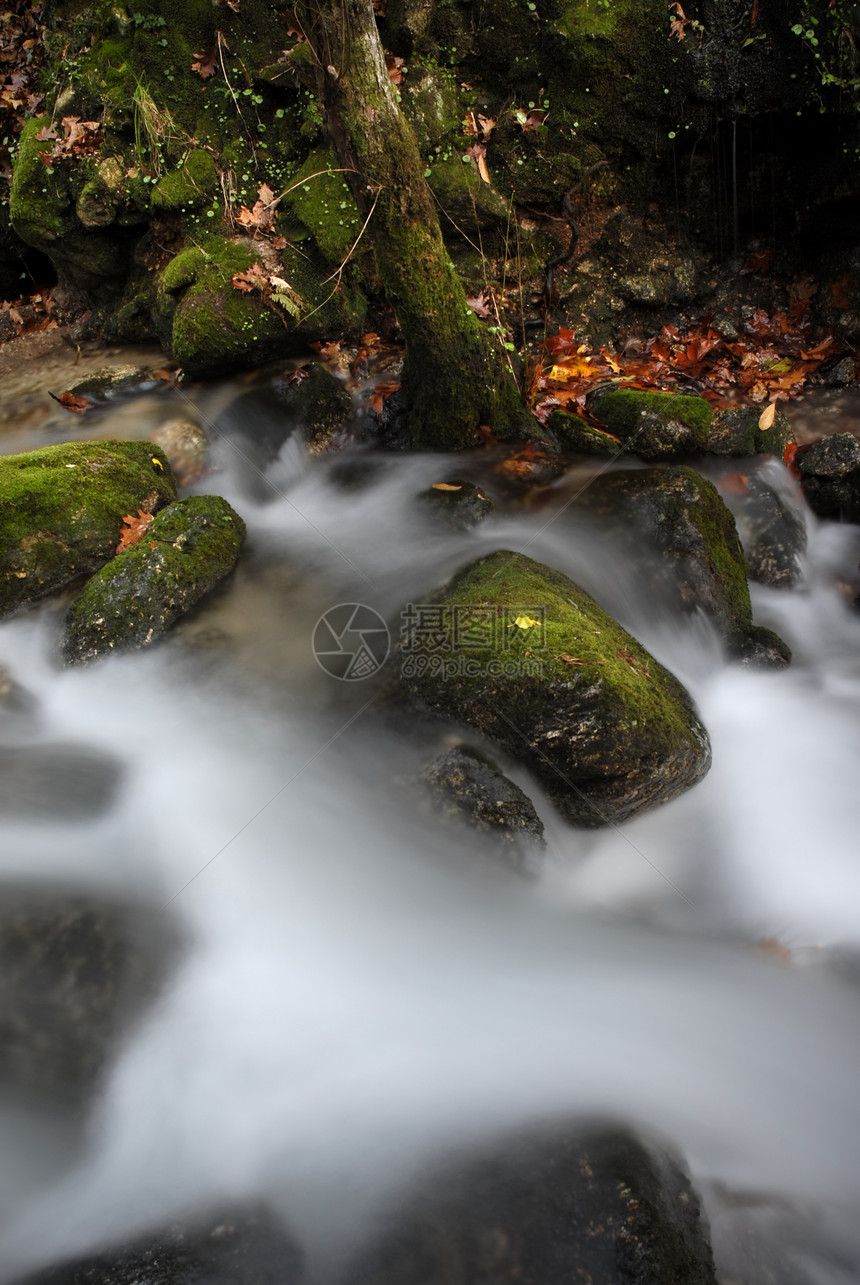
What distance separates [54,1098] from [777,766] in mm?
3909

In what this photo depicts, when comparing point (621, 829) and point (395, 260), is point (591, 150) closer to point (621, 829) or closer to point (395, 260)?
point (395, 260)

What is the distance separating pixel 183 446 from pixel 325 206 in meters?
2.55

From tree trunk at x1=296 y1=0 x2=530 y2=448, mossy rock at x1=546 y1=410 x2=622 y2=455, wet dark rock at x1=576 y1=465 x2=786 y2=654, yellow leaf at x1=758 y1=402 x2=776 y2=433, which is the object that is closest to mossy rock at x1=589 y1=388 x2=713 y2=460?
mossy rock at x1=546 y1=410 x2=622 y2=455

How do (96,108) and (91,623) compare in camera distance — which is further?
(96,108)

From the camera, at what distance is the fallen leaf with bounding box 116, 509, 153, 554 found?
16.3 ft

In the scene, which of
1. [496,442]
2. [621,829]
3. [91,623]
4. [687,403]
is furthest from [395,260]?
[621,829]

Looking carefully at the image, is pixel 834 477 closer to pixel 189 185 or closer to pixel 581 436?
pixel 581 436

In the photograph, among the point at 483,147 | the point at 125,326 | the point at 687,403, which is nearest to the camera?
the point at 687,403

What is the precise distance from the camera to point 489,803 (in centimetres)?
342

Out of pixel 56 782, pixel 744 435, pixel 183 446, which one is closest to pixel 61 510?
pixel 183 446

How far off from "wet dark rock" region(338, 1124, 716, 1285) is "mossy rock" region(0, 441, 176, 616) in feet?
13.2

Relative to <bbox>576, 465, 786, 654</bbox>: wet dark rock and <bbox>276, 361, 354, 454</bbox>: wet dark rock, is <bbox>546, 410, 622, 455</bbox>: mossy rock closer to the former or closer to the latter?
<bbox>576, 465, 786, 654</bbox>: wet dark rock

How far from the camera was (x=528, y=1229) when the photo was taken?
7.36ft

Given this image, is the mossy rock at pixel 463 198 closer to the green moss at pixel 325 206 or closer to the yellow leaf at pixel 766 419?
the green moss at pixel 325 206
